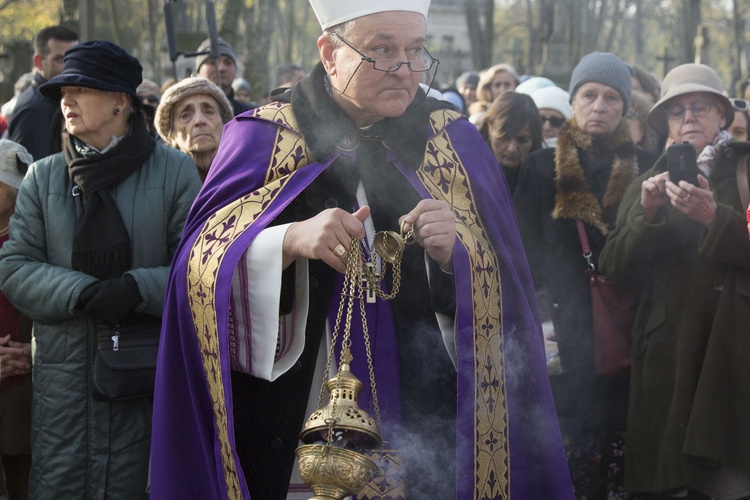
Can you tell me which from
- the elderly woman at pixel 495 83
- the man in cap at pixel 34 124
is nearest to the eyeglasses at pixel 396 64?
the man in cap at pixel 34 124

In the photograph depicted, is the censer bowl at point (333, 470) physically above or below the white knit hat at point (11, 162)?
below

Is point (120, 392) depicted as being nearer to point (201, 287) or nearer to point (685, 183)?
point (201, 287)

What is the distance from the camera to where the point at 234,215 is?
3.56 m

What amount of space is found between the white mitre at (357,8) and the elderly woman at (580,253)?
255 cm

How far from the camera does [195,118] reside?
19.2ft

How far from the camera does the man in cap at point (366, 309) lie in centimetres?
348

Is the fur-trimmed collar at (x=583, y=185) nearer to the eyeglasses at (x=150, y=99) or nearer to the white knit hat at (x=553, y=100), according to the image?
the white knit hat at (x=553, y=100)

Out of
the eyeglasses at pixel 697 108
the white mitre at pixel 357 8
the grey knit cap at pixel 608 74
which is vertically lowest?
A: the white mitre at pixel 357 8

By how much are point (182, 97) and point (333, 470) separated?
3401mm

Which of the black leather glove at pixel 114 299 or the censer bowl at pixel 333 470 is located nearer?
the censer bowl at pixel 333 470

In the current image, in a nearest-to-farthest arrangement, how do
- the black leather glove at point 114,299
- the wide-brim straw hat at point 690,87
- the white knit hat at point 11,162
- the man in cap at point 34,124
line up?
the black leather glove at point 114,299, the white knit hat at point 11,162, the wide-brim straw hat at point 690,87, the man in cap at point 34,124

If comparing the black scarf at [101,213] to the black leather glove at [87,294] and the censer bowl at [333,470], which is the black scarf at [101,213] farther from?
the censer bowl at [333,470]

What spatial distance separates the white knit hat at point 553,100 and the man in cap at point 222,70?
202 cm

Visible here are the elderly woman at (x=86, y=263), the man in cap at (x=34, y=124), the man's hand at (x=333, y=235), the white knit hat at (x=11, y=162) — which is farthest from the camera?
the man in cap at (x=34, y=124)
